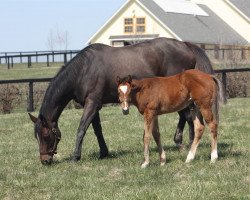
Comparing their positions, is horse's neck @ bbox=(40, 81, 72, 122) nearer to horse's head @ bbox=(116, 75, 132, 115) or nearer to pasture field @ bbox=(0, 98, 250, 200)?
pasture field @ bbox=(0, 98, 250, 200)

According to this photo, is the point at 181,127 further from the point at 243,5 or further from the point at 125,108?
the point at 243,5

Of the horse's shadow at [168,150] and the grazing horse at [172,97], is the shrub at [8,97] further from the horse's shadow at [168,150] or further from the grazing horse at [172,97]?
the grazing horse at [172,97]

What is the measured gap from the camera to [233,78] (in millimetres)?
22266

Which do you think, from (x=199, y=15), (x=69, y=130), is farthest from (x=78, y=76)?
(x=199, y=15)

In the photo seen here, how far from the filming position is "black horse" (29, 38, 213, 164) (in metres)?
10.4

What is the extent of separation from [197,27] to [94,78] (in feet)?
144

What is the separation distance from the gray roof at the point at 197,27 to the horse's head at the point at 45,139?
39.9 metres

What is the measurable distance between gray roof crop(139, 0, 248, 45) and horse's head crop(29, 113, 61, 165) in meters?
39.9

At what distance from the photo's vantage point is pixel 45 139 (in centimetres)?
1034

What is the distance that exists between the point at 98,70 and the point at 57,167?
1849mm

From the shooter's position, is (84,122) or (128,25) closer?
(84,122)

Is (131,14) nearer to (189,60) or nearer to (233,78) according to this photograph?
(233,78)

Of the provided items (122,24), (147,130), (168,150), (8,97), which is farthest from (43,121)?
(122,24)

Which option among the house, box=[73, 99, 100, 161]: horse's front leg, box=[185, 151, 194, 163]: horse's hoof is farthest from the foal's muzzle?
the house
